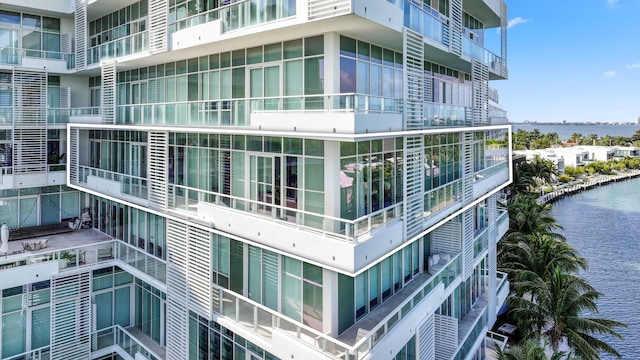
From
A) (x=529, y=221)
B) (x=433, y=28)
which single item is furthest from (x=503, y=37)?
(x=529, y=221)

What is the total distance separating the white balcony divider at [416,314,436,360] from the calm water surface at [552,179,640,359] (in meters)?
21.1

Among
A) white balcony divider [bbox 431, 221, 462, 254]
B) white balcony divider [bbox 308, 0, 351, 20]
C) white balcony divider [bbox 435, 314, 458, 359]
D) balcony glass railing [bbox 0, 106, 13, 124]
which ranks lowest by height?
white balcony divider [bbox 435, 314, 458, 359]

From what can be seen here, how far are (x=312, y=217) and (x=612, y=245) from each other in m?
58.3

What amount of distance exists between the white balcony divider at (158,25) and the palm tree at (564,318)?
73.9 feet

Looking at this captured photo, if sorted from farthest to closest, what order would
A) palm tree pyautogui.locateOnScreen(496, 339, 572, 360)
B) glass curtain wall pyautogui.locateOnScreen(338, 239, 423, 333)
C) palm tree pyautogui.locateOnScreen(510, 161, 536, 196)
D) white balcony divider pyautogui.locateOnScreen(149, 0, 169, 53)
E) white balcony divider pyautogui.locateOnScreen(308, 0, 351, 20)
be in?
1. palm tree pyautogui.locateOnScreen(510, 161, 536, 196)
2. palm tree pyautogui.locateOnScreen(496, 339, 572, 360)
3. white balcony divider pyautogui.locateOnScreen(149, 0, 169, 53)
4. glass curtain wall pyautogui.locateOnScreen(338, 239, 423, 333)
5. white balcony divider pyautogui.locateOnScreen(308, 0, 351, 20)

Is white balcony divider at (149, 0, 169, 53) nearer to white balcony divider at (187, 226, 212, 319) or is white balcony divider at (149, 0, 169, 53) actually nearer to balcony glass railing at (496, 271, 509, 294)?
white balcony divider at (187, 226, 212, 319)

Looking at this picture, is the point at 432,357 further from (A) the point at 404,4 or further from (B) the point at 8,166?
(B) the point at 8,166

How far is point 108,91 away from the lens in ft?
70.5

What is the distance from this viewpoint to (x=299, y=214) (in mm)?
12320

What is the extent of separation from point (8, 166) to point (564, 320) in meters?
30.0

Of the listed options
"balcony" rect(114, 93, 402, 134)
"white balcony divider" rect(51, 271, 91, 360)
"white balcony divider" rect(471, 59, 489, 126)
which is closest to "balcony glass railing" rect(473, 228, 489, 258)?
"white balcony divider" rect(471, 59, 489, 126)

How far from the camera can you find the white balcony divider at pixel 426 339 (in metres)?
14.7

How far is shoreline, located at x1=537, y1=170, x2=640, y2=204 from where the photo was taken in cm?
7988

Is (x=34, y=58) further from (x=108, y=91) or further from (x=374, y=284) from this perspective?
(x=374, y=284)
